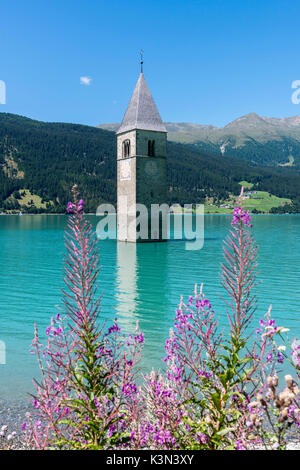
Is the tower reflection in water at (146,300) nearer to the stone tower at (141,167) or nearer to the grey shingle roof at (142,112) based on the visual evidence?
the stone tower at (141,167)

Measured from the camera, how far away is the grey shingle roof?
176 feet

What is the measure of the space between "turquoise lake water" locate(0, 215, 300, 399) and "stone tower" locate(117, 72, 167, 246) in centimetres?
1207

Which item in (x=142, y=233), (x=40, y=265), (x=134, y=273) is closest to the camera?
(x=134, y=273)

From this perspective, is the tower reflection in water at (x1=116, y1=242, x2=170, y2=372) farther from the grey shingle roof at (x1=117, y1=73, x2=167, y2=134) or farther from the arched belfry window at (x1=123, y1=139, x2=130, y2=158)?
the grey shingle roof at (x1=117, y1=73, x2=167, y2=134)

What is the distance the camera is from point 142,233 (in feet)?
177

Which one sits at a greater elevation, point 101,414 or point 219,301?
point 101,414

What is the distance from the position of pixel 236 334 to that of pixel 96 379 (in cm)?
152

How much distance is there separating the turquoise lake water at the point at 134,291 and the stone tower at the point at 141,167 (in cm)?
1207

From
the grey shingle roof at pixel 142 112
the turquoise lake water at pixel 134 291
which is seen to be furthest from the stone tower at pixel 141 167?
the turquoise lake water at pixel 134 291

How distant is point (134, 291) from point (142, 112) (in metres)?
36.9

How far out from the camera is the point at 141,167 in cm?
5391

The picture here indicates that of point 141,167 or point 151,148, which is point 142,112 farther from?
point 141,167
